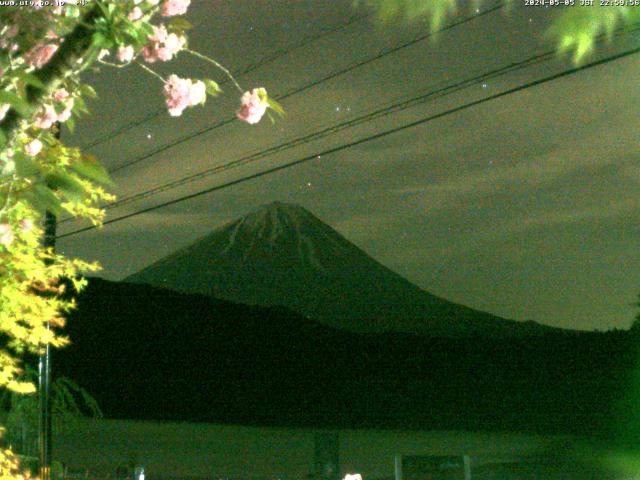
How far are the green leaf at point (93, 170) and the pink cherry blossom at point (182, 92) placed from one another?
1219mm

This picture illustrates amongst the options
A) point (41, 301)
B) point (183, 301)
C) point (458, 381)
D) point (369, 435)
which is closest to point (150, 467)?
point (369, 435)

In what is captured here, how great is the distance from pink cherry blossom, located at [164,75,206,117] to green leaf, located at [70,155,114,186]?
1.22m

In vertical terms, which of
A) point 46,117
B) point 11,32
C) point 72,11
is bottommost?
point 46,117

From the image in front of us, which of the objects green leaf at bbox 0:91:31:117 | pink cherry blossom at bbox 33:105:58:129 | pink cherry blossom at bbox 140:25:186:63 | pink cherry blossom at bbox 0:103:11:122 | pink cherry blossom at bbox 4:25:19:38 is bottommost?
green leaf at bbox 0:91:31:117

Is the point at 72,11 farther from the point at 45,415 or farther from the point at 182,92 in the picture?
the point at 45,415

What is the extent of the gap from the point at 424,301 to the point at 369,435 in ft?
379

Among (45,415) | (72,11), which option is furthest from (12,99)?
(45,415)

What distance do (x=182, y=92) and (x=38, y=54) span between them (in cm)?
72

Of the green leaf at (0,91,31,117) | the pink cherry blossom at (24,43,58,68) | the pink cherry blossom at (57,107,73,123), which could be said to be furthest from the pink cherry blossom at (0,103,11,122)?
the pink cherry blossom at (57,107,73,123)

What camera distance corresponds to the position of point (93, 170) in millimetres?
2859

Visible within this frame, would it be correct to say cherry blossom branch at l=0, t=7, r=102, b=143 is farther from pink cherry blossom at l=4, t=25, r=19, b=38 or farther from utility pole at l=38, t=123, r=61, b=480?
utility pole at l=38, t=123, r=61, b=480

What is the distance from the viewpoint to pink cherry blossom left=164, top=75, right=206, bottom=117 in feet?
13.4

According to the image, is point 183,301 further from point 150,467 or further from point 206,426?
point 150,467

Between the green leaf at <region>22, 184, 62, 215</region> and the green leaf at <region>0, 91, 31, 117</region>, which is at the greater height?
the green leaf at <region>0, 91, 31, 117</region>
